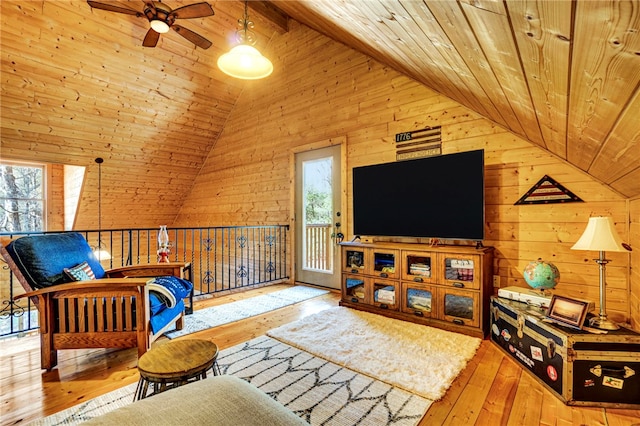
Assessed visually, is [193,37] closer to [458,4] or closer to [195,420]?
[458,4]

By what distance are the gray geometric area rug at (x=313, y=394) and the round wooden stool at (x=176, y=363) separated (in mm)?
611

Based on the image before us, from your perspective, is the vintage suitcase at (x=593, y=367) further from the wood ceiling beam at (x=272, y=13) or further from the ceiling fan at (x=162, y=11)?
the wood ceiling beam at (x=272, y=13)

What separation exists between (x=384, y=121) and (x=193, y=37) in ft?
8.02

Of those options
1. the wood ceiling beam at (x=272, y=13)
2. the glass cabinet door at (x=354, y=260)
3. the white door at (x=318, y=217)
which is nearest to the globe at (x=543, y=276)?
the glass cabinet door at (x=354, y=260)

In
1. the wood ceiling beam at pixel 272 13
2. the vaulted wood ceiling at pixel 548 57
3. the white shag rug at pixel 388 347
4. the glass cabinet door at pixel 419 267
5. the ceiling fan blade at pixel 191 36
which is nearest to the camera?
the vaulted wood ceiling at pixel 548 57

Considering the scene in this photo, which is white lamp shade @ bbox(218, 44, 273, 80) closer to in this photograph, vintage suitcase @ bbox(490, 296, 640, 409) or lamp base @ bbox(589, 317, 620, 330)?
vintage suitcase @ bbox(490, 296, 640, 409)

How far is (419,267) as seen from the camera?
3.10m

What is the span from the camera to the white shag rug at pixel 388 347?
203 cm

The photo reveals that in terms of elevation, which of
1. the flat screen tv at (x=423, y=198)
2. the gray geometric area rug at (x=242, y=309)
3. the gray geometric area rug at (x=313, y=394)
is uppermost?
the flat screen tv at (x=423, y=198)

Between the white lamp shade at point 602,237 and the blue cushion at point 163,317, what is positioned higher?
the white lamp shade at point 602,237

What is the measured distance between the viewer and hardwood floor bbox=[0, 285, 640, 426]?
5.41 ft

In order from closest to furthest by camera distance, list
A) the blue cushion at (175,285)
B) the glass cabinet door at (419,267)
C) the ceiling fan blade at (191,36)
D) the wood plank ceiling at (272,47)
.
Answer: the wood plank ceiling at (272,47) → the blue cushion at (175,285) → the glass cabinet door at (419,267) → the ceiling fan blade at (191,36)

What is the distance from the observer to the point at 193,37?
3283mm

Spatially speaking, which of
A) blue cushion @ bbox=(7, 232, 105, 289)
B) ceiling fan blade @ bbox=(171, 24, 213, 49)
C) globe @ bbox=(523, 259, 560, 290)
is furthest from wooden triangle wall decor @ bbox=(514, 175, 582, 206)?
blue cushion @ bbox=(7, 232, 105, 289)
